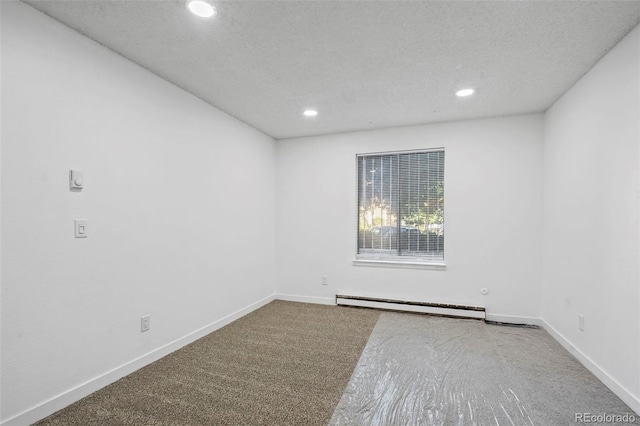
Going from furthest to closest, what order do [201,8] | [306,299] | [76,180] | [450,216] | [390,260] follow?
[306,299], [390,260], [450,216], [76,180], [201,8]

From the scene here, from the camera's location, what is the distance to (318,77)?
8.78 feet

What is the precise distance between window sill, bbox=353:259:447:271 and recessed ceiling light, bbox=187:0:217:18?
3.36 metres

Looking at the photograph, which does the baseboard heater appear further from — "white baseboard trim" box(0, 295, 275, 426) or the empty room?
"white baseboard trim" box(0, 295, 275, 426)

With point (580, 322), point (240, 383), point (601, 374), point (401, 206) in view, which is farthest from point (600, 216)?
point (240, 383)

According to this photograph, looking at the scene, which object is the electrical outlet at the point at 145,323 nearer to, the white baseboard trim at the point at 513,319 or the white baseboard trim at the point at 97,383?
the white baseboard trim at the point at 97,383

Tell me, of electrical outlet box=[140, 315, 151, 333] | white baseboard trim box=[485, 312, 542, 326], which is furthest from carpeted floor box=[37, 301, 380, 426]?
white baseboard trim box=[485, 312, 542, 326]

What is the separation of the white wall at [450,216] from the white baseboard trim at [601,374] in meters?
0.65

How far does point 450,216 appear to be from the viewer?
392 cm

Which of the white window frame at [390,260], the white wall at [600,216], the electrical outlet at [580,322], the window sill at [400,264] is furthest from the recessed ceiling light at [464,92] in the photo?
the electrical outlet at [580,322]

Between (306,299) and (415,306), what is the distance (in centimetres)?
159

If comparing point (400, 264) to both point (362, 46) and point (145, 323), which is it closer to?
point (362, 46)

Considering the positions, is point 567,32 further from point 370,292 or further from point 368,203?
point 370,292

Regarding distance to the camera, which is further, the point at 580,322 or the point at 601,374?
the point at 580,322

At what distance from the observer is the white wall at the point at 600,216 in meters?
2.00
